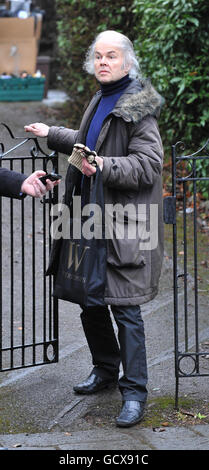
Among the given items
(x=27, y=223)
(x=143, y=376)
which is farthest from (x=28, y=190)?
(x=27, y=223)

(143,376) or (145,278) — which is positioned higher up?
(145,278)

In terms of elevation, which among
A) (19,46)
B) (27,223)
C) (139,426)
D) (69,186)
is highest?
(19,46)

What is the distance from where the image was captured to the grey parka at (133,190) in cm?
402

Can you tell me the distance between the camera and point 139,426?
4.11 meters

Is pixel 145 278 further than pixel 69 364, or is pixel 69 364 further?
pixel 69 364

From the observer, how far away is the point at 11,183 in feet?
13.2

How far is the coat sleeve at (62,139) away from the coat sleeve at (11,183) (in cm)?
49

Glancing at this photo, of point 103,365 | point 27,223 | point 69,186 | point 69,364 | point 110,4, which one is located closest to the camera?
point 69,186

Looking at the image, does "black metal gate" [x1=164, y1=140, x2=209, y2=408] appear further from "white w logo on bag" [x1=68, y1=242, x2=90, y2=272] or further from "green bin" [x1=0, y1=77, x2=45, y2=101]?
"green bin" [x1=0, y1=77, x2=45, y2=101]

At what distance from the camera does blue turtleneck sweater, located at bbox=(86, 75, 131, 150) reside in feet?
13.6

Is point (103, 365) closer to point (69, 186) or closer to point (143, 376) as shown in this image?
point (143, 376)

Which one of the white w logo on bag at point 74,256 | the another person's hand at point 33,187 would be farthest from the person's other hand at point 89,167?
the white w logo on bag at point 74,256

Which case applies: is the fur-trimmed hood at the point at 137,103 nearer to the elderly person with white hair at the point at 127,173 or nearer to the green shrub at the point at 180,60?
the elderly person with white hair at the point at 127,173

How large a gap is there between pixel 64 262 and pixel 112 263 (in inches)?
11.8
